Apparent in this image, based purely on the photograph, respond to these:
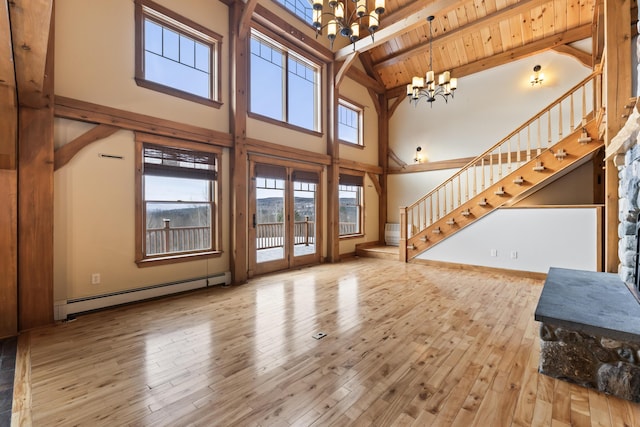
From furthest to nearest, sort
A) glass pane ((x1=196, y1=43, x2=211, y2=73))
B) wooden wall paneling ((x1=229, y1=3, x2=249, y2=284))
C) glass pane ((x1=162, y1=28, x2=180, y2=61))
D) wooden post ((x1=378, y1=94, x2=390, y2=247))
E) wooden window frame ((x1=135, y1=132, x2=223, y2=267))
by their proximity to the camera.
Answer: wooden post ((x1=378, y1=94, x2=390, y2=247)) < wooden wall paneling ((x1=229, y1=3, x2=249, y2=284)) < glass pane ((x1=196, y1=43, x2=211, y2=73)) < glass pane ((x1=162, y1=28, x2=180, y2=61)) < wooden window frame ((x1=135, y1=132, x2=223, y2=267))

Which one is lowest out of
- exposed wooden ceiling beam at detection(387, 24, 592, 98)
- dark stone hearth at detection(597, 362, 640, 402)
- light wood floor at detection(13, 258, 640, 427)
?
light wood floor at detection(13, 258, 640, 427)

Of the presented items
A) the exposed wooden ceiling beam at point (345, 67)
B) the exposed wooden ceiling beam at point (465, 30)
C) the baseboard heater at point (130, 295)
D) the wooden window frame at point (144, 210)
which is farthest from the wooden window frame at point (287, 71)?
the baseboard heater at point (130, 295)

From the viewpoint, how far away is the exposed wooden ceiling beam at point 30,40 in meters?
1.47

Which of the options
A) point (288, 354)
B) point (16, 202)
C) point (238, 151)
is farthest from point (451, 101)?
point (16, 202)

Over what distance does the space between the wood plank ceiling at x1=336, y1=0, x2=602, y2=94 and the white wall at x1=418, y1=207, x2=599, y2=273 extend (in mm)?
3379

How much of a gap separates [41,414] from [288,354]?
1588 millimetres

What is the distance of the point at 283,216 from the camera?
233 inches

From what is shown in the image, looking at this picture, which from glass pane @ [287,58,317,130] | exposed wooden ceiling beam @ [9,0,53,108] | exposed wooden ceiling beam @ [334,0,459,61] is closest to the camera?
exposed wooden ceiling beam @ [9,0,53,108]

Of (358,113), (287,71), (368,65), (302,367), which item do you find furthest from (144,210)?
(368,65)

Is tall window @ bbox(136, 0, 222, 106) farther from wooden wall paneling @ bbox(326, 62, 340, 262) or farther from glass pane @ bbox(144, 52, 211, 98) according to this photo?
wooden wall paneling @ bbox(326, 62, 340, 262)

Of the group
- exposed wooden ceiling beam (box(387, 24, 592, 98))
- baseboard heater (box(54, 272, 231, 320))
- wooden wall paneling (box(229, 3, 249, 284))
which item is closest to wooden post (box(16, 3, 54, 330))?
baseboard heater (box(54, 272, 231, 320))

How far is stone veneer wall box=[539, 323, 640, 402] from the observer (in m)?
1.92

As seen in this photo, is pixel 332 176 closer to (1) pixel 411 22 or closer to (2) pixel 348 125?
(2) pixel 348 125

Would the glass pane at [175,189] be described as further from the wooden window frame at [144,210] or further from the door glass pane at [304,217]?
the door glass pane at [304,217]
